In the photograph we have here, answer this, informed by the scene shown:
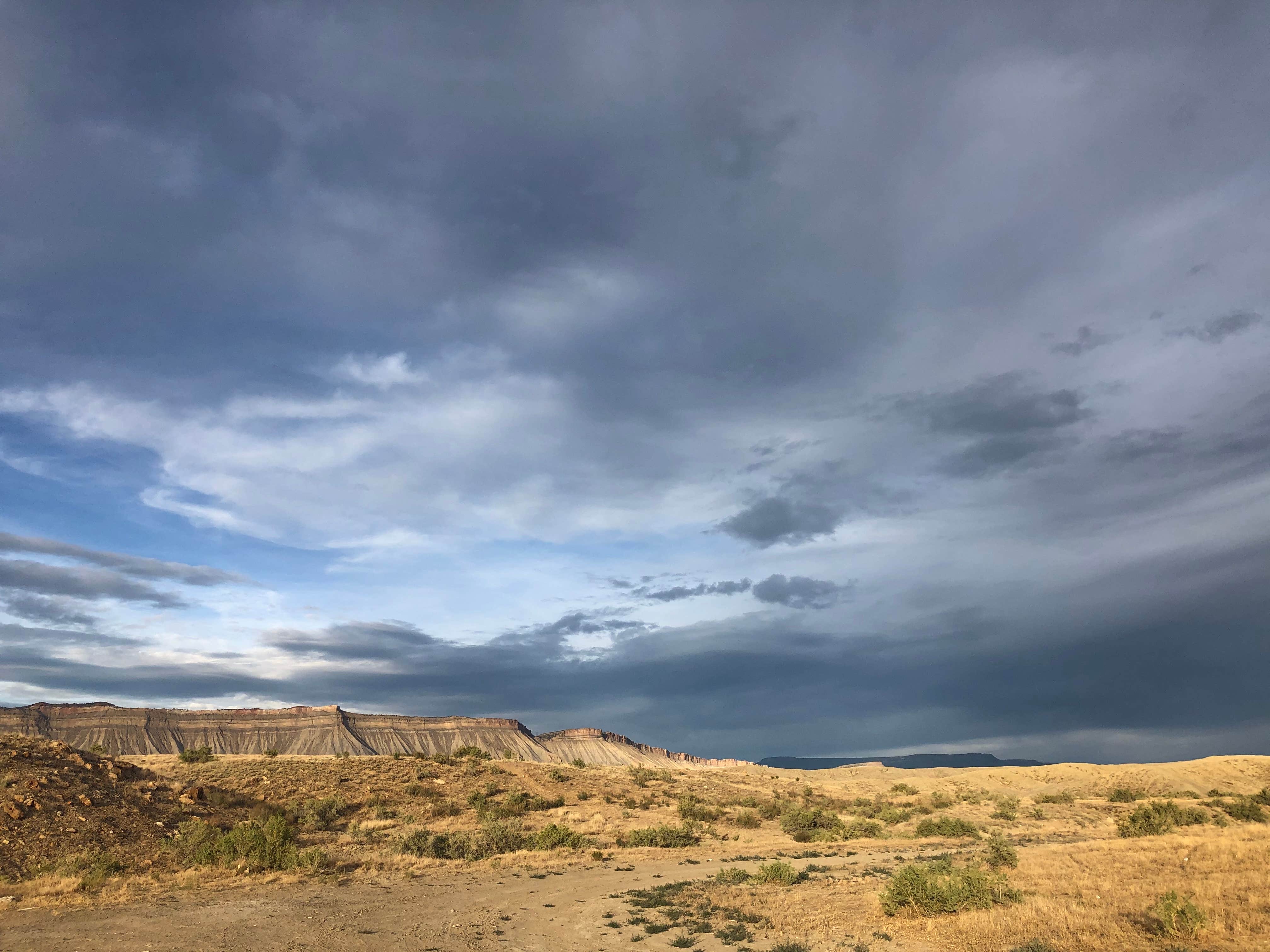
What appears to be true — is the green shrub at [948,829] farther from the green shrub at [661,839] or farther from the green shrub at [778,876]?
the green shrub at [778,876]

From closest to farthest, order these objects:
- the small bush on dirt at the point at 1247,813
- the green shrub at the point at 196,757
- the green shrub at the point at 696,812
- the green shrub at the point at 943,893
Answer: the green shrub at the point at 943,893, the small bush on dirt at the point at 1247,813, the green shrub at the point at 696,812, the green shrub at the point at 196,757

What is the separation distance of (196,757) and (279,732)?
3938 inches

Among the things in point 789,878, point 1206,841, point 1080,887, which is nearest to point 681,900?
point 789,878

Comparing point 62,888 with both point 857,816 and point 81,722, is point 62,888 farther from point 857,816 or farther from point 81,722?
point 81,722

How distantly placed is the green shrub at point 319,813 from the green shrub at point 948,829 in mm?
34996

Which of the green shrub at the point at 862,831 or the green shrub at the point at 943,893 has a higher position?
the green shrub at the point at 943,893

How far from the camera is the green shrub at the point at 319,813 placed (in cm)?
3766

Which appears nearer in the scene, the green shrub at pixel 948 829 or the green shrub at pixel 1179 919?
the green shrub at pixel 1179 919

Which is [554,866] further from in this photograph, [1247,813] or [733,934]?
[1247,813]

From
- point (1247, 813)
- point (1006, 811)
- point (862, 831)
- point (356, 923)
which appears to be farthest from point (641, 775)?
point (356, 923)

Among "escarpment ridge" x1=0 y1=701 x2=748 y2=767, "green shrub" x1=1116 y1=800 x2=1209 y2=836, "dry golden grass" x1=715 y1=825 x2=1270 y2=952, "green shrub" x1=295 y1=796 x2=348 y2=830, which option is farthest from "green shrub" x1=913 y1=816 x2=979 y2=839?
"escarpment ridge" x1=0 y1=701 x2=748 y2=767

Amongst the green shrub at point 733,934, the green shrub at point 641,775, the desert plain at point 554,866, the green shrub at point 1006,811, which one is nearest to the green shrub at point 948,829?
the desert plain at point 554,866

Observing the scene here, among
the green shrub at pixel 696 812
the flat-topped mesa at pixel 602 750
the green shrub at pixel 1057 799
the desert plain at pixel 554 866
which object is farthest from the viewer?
the flat-topped mesa at pixel 602 750

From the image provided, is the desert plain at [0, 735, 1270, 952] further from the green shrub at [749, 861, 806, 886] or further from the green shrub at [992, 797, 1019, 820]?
the green shrub at [992, 797, 1019, 820]
